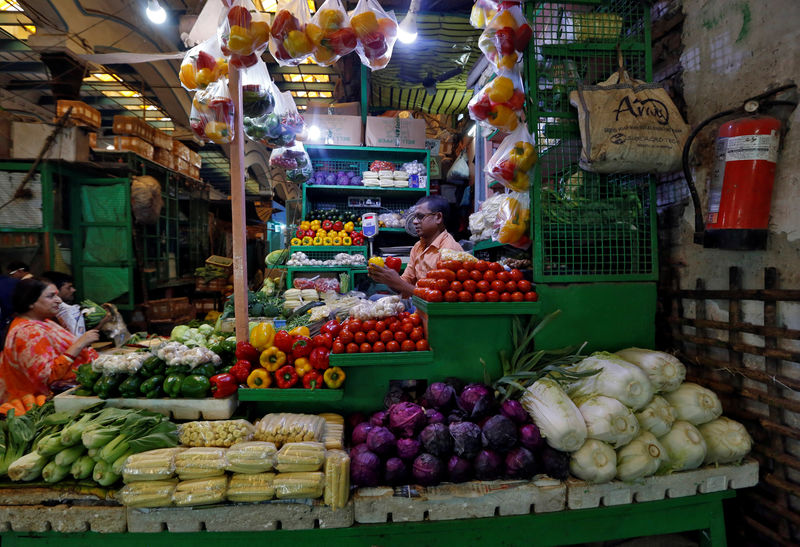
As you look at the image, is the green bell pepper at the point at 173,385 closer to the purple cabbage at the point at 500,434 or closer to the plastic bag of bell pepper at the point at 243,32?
the purple cabbage at the point at 500,434

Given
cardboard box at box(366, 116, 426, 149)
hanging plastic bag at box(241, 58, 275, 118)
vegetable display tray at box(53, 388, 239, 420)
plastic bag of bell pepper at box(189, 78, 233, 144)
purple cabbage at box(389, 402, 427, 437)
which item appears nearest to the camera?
purple cabbage at box(389, 402, 427, 437)

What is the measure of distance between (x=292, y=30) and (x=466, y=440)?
291 cm

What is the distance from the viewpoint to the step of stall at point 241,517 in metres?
1.73

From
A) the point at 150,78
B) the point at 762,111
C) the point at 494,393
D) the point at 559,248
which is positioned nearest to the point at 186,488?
the point at 494,393

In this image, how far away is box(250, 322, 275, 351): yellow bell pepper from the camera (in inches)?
95.0

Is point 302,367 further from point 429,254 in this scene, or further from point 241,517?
point 429,254

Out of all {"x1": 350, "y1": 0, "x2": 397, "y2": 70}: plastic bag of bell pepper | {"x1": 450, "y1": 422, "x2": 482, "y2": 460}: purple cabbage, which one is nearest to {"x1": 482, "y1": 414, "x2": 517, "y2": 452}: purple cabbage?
{"x1": 450, "y1": 422, "x2": 482, "y2": 460}: purple cabbage

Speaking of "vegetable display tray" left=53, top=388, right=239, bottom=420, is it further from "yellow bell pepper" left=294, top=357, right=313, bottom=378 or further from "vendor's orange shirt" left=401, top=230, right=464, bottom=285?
"vendor's orange shirt" left=401, top=230, right=464, bottom=285

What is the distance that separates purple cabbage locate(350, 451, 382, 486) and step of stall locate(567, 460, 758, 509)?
1004 mm

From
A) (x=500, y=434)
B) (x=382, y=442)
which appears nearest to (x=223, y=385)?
(x=382, y=442)

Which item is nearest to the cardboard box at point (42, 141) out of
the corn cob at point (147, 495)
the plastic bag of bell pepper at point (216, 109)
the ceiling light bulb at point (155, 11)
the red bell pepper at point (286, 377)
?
the ceiling light bulb at point (155, 11)

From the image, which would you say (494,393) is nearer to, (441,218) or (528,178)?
(528,178)

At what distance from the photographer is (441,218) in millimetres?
4004

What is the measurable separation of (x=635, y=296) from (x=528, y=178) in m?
1.12
